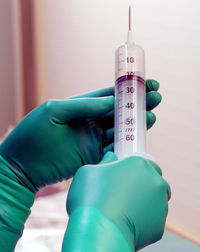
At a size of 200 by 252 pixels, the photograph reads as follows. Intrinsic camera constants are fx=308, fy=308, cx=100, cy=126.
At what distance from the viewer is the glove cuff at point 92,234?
19.9 inches

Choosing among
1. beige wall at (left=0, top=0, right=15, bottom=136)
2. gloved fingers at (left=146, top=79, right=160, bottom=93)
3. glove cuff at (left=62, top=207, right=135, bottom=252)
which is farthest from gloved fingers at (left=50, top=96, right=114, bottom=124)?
beige wall at (left=0, top=0, right=15, bottom=136)

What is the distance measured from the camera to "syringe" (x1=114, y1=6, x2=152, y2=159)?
699mm

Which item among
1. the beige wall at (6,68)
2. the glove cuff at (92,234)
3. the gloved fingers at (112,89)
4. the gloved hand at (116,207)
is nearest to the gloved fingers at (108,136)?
the gloved fingers at (112,89)

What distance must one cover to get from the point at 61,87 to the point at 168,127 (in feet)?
2.90

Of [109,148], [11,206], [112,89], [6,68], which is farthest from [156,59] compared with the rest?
[6,68]

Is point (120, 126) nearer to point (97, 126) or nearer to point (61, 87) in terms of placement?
point (97, 126)

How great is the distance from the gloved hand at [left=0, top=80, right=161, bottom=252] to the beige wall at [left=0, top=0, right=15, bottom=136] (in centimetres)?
143

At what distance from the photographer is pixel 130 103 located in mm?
716

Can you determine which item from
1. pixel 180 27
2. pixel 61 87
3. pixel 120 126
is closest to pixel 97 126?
pixel 120 126

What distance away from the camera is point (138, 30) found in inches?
50.8

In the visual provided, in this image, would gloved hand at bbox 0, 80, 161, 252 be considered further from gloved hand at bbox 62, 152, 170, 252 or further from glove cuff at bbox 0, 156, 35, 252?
gloved hand at bbox 62, 152, 170, 252

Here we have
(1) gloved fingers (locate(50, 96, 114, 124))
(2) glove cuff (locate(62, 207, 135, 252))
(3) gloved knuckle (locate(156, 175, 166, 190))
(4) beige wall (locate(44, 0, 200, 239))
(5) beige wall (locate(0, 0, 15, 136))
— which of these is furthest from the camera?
(5) beige wall (locate(0, 0, 15, 136))

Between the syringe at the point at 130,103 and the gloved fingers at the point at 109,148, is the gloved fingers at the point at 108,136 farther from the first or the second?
the syringe at the point at 130,103

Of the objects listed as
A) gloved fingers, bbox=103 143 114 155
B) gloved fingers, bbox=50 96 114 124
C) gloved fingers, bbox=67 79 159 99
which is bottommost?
gloved fingers, bbox=103 143 114 155
